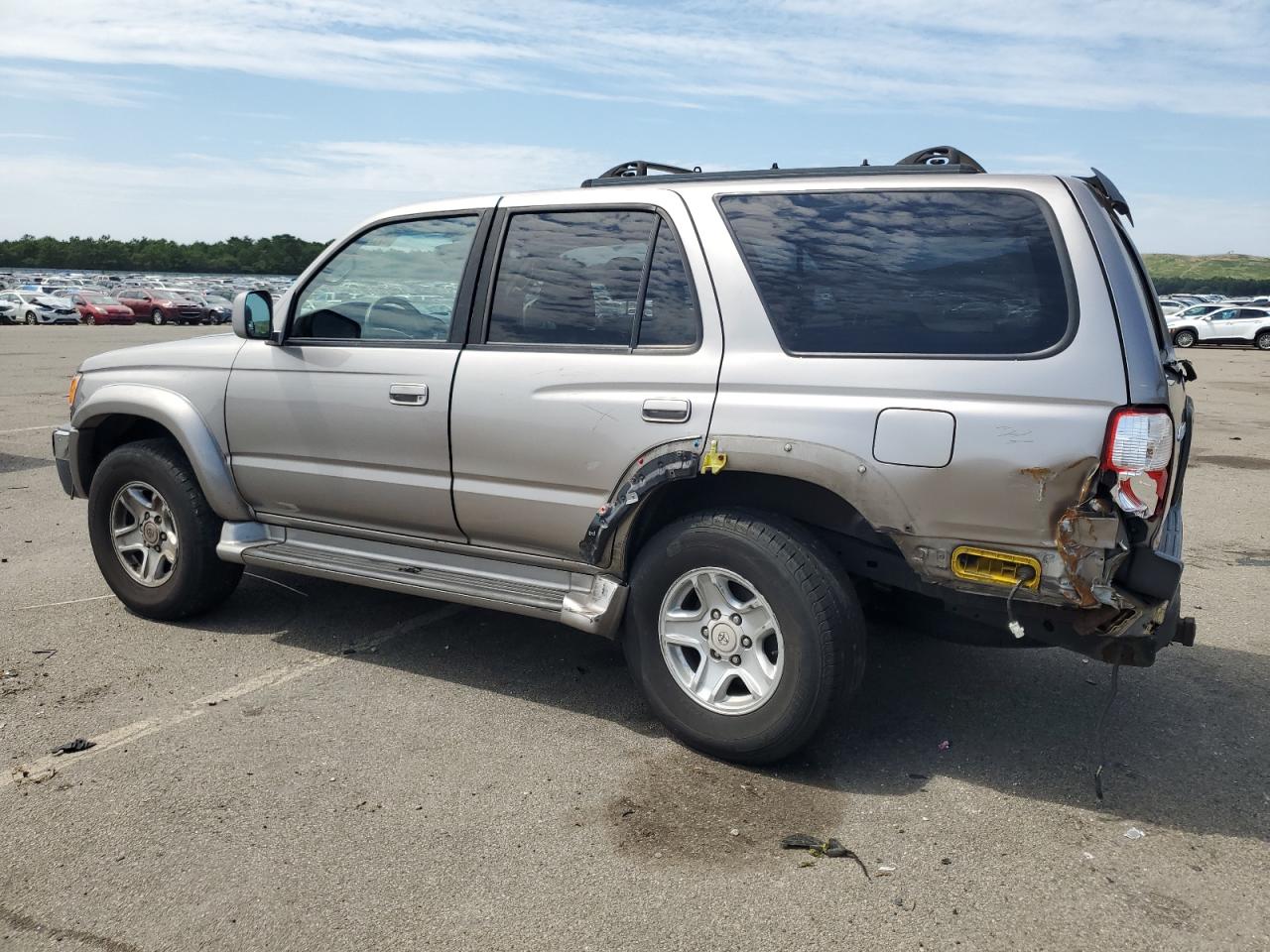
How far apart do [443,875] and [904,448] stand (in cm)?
189

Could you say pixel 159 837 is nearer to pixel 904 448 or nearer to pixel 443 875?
pixel 443 875

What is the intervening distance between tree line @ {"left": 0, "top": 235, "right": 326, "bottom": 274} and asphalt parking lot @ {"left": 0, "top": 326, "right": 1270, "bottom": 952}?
11302 centimetres

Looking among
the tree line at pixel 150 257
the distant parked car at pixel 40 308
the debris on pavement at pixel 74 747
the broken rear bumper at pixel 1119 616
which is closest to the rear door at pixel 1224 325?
the broken rear bumper at pixel 1119 616

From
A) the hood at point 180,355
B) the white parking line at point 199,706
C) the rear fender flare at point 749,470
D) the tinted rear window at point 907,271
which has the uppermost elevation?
the tinted rear window at point 907,271

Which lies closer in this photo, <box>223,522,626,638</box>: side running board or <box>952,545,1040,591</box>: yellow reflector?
<box>952,545,1040,591</box>: yellow reflector

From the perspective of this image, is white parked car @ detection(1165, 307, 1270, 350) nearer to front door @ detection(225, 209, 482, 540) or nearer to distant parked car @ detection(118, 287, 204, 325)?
front door @ detection(225, 209, 482, 540)

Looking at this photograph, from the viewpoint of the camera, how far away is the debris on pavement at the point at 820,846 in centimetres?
330

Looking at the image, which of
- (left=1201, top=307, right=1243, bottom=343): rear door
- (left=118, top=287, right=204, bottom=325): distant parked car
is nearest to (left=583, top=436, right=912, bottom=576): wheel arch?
(left=1201, top=307, right=1243, bottom=343): rear door

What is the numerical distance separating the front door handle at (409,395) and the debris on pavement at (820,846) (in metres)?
2.23

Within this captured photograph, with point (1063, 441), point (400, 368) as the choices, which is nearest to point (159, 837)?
point (400, 368)

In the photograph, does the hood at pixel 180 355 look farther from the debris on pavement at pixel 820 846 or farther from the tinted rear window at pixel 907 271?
the debris on pavement at pixel 820 846

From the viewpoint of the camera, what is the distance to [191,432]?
5109 millimetres

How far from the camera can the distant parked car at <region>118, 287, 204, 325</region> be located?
151 ft

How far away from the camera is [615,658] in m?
5.00
